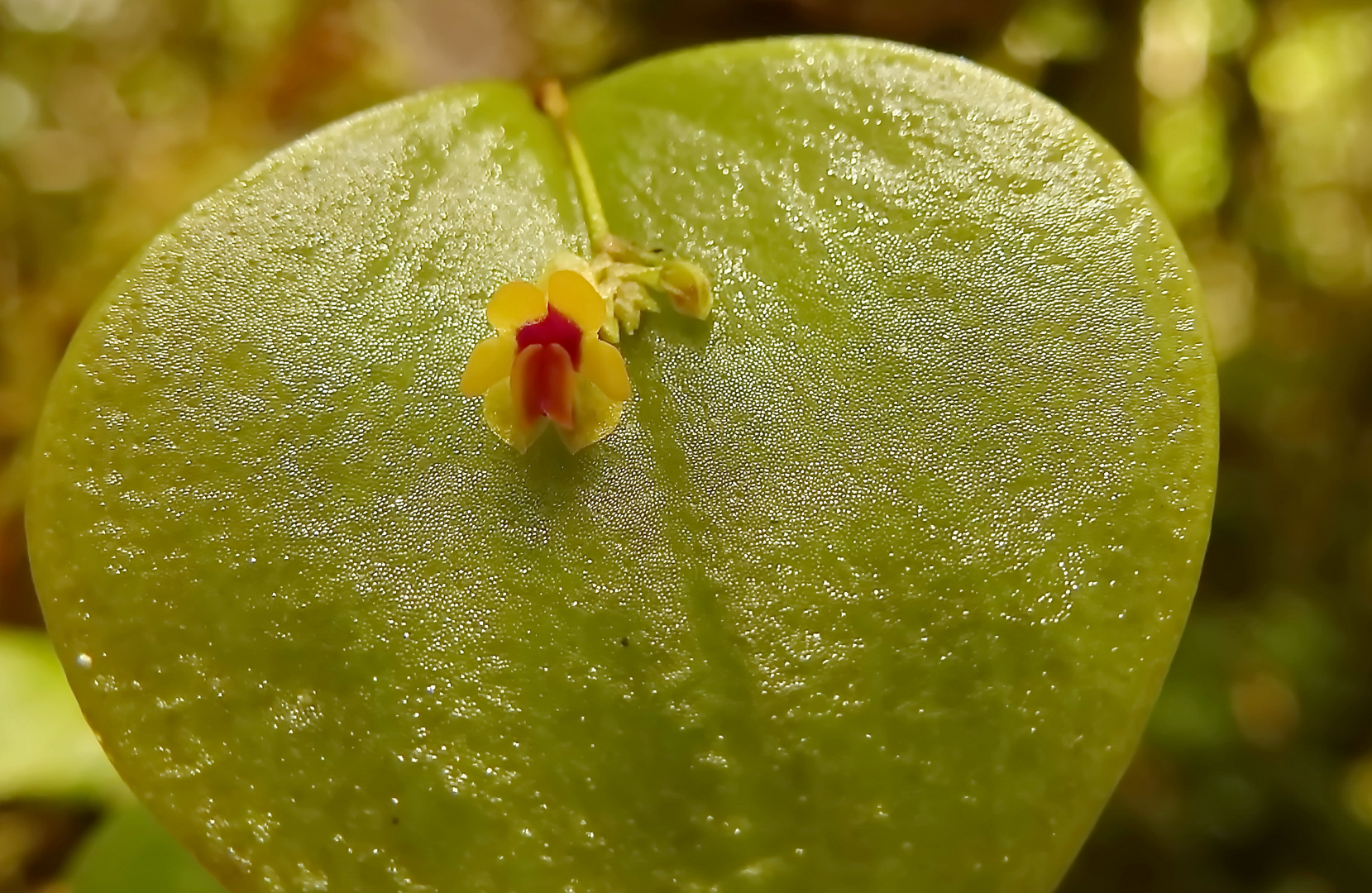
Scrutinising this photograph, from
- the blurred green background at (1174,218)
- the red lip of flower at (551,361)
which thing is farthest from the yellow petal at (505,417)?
the blurred green background at (1174,218)

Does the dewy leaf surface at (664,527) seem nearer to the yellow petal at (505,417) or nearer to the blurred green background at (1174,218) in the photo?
the yellow petal at (505,417)

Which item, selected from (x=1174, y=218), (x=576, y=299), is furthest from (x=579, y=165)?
(x=1174, y=218)

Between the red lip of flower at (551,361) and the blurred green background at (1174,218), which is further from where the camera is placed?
the blurred green background at (1174,218)

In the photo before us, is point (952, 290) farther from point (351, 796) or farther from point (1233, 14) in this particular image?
point (1233, 14)

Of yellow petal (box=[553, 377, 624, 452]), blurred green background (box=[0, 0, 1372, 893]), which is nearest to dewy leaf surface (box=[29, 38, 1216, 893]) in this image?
yellow petal (box=[553, 377, 624, 452])

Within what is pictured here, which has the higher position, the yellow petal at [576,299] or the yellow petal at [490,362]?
the yellow petal at [576,299]

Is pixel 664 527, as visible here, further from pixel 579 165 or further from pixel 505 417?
pixel 579 165

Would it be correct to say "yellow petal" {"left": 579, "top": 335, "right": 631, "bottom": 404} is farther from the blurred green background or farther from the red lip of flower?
the blurred green background
